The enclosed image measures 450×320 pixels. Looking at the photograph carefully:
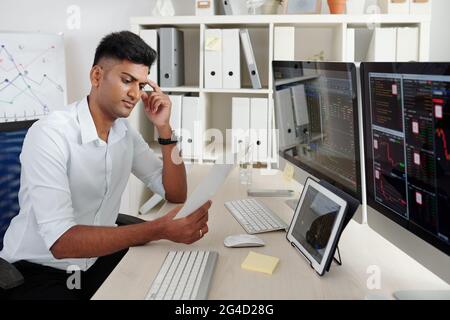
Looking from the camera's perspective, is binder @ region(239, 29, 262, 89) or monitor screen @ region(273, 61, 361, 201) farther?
binder @ region(239, 29, 262, 89)

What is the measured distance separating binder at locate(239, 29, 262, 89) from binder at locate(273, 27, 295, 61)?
0.42 feet

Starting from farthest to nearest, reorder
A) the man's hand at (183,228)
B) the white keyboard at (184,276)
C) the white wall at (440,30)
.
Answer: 1. the white wall at (440,30)
2. the man's hand at (183,228)
3. the white keyboard at (184,276)

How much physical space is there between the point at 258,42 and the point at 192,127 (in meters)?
0.70

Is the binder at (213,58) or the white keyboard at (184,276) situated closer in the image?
the white keyboard at (184,276)

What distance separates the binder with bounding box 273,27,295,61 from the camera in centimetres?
252

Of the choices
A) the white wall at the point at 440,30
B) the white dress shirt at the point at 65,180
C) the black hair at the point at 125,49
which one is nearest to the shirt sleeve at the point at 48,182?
the white dress shirt at the point at 65,180

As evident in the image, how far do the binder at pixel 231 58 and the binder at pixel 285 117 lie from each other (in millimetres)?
818

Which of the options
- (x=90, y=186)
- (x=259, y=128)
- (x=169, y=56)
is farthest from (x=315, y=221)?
(x=169, y=56)

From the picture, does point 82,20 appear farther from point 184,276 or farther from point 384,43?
point 184,276

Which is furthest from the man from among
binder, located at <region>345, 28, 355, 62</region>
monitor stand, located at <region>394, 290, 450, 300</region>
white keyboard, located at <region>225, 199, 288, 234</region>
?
binder, located at <region>345, 28, 355, 62</region>

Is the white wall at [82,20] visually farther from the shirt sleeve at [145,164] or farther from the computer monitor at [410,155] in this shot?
the computer monitor at [410,155]

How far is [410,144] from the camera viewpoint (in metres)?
0.91

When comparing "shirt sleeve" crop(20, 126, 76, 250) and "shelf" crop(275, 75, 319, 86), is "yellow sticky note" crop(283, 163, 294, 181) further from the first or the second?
"shirt sleeve" crop(20, 126, 76, 250)

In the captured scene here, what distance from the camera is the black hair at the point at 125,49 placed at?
148 cm
